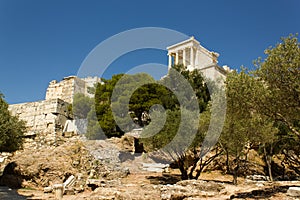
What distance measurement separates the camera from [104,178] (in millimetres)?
22625

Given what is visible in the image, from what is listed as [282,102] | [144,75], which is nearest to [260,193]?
[282,102]

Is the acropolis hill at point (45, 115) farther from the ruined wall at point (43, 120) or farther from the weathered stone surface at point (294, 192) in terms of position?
the weathered stone surface at point (294, 192)

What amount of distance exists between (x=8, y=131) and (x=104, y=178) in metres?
7.89

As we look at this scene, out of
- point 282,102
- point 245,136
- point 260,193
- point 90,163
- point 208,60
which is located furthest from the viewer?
point 208,60

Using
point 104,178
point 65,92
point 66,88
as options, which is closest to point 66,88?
point 66,88

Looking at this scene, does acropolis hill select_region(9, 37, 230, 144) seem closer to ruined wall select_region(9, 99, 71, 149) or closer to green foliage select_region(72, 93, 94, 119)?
ruined wall select_region(9, 99, 71, 149)

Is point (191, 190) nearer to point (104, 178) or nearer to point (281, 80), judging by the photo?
point (281, 80)

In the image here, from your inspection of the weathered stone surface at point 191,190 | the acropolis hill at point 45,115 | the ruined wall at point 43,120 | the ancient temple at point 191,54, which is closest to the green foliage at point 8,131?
the ruined wall at point 43,120

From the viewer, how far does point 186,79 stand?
36.8 meters

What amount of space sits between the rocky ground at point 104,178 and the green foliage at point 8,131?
1.26 m

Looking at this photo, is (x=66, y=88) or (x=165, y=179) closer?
(x=165, y=179)

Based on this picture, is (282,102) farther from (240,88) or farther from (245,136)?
(245,136)

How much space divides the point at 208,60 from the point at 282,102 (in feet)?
160

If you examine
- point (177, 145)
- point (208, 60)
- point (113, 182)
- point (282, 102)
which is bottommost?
point (113, 182)
